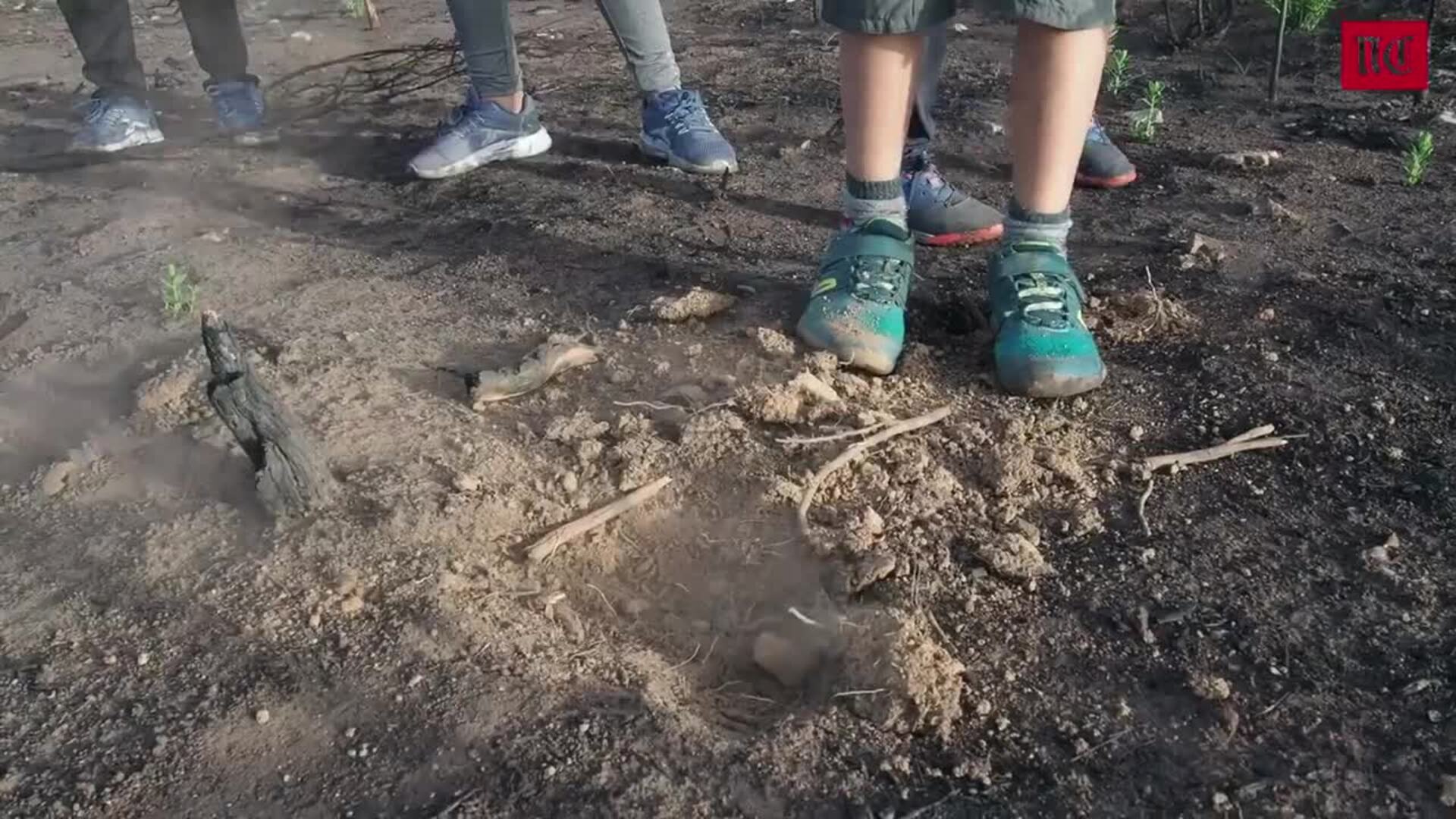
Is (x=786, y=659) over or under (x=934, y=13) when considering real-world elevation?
under

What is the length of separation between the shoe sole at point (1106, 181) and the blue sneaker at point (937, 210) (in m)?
0.40

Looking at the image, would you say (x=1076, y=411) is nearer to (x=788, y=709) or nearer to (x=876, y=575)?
(x=876, y=575)

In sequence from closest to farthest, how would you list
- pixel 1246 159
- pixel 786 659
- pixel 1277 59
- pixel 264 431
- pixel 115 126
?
pixel 786 659 → pixel 264 431 → pixel 1246 159 → pixel 1277 59 → pixel 115 126

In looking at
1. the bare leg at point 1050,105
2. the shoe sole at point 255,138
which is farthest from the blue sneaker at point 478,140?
the bare leg at point 1050,105

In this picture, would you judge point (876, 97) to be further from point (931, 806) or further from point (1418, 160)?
point (1418, 160)

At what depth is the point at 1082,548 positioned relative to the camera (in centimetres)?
190

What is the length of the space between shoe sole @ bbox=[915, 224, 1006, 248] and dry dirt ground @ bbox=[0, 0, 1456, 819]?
3.8 inches

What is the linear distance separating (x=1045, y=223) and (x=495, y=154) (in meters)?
1.98

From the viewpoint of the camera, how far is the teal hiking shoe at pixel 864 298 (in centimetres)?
233

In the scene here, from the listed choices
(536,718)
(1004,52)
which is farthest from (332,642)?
(1004,52)

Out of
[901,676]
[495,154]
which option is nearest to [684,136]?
[495,154]

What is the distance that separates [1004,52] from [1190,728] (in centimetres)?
364

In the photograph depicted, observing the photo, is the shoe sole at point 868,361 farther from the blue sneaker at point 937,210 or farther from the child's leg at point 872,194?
the blue sneaker at point 937,210

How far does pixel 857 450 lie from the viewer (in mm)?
2061
